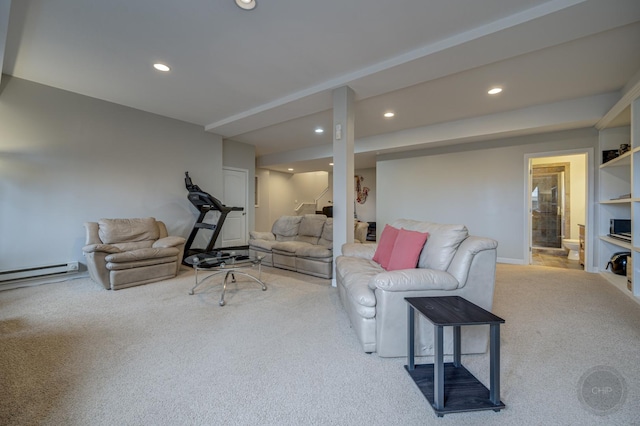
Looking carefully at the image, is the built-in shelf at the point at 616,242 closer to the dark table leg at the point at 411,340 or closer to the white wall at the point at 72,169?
the dark table leg at the point at 411,340

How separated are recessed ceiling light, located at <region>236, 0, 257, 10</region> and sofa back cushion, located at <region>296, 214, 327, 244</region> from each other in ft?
10.5

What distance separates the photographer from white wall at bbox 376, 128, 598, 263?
186 inches

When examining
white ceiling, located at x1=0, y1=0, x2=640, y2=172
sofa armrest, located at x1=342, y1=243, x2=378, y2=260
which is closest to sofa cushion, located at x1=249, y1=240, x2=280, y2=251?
sofa armrest, located at x1=342, y1=243, x2=378, y2=260

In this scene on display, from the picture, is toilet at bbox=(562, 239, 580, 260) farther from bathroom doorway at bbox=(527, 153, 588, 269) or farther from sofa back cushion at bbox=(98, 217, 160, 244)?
sofa back cushion at bbox=(98, 217, 160, 244)

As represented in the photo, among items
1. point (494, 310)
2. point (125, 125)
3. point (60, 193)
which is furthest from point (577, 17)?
point (60, 193)

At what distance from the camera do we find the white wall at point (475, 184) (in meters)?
4.73

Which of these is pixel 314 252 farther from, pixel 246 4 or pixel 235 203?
pixel 235 203

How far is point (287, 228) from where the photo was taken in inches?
201

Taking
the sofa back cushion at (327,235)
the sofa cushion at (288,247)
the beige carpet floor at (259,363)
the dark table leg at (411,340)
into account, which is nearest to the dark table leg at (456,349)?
the beige carpet floor at (259,363)

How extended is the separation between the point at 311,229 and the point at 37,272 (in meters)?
3.87

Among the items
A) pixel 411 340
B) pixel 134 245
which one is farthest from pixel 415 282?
pixel 134 245

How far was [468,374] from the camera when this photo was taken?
A: 1.63 metres

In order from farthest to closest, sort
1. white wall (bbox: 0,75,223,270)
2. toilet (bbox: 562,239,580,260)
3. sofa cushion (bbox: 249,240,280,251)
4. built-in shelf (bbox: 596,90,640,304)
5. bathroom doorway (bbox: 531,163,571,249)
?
bathroom doorway (bbox: 531,163,571,249) → toilet (bbox: 562,239,580,260) → sofa cushion (bbox: 249,240,280,251) → built-in shelf (bbox: 596,90,640,304) → white wall (bbox: 0,75,223,270)

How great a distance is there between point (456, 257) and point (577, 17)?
2.15m
